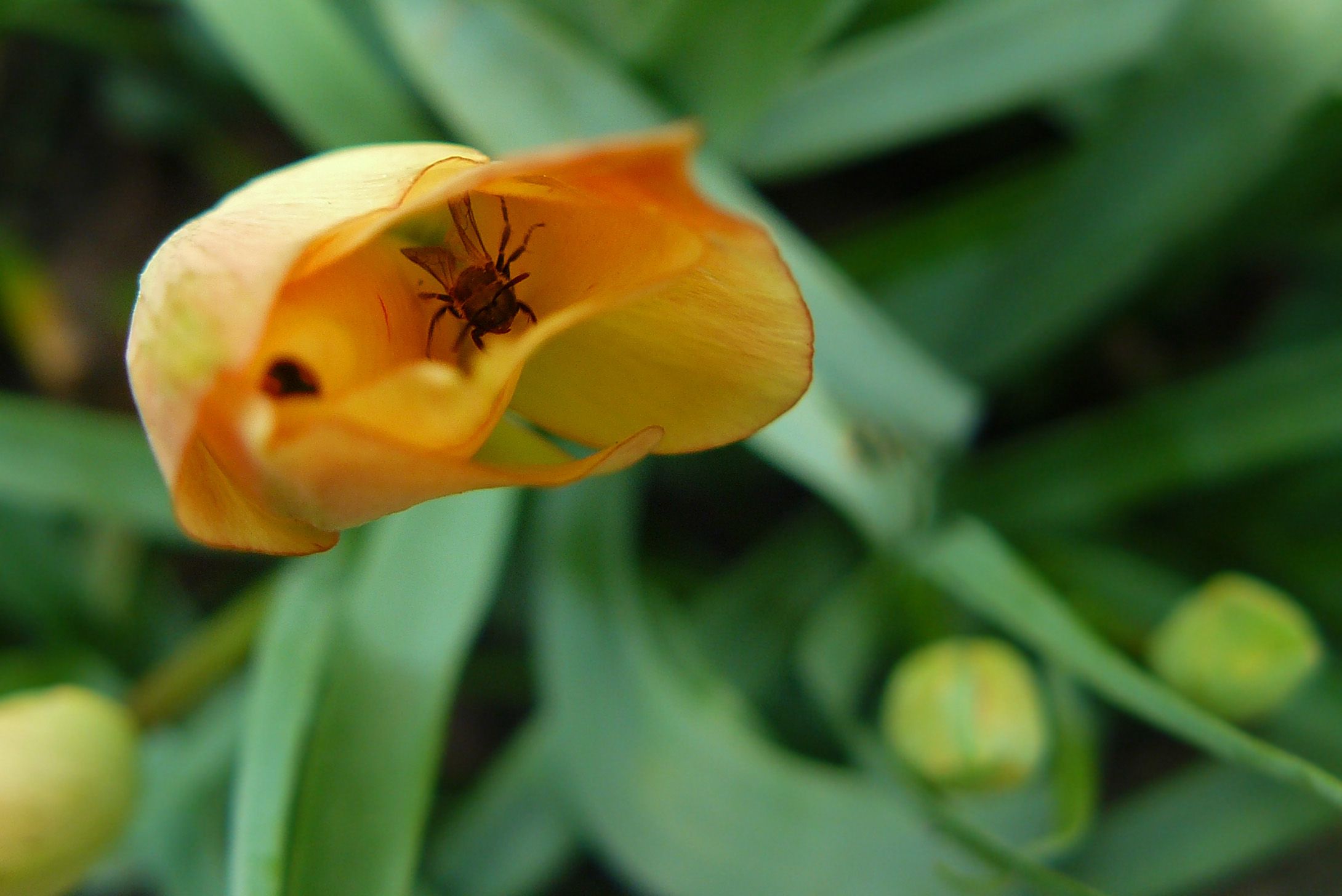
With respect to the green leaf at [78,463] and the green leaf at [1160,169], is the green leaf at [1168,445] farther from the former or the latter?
the green leaf at [78,463]

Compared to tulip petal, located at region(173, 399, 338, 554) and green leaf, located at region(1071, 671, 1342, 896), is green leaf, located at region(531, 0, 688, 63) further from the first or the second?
green leaf, located at region(1071, 671, 1342, 896)

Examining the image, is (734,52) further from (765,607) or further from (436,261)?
(765,607)

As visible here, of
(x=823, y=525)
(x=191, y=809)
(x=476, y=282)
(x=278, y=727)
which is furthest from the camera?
(x=823, y=525)

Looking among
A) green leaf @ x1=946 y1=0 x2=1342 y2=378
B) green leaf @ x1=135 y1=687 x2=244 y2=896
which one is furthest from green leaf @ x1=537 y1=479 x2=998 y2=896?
green leaf @ x1=946 y1=0 x2=1342 y2=378

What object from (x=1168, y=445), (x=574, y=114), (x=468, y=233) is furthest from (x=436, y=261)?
(x=1168, y=445)

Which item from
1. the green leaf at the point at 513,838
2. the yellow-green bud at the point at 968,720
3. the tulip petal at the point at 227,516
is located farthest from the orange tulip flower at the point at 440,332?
the green leaf at the point at 513,838

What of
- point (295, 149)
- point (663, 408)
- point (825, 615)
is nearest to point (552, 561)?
point (825, 615)
